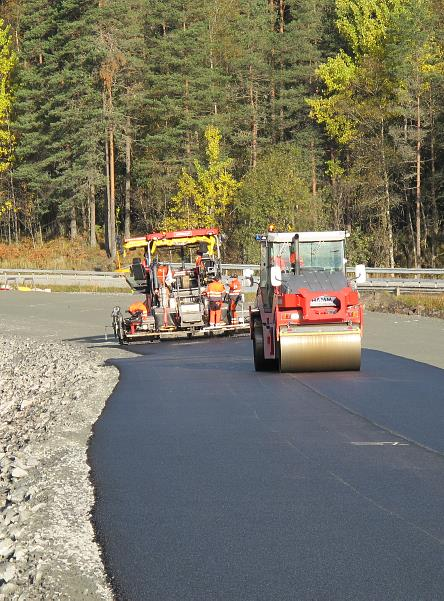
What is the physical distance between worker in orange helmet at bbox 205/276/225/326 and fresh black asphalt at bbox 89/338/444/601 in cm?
1020

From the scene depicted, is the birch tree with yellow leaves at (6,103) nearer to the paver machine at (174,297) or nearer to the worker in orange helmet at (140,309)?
the paver machine at (174,297)

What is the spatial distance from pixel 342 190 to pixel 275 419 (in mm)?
47089

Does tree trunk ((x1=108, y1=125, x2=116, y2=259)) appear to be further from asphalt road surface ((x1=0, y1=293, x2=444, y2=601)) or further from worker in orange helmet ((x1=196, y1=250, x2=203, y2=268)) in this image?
asphalt road surface ((x1=0, y1=293, x2=444, y2=601))

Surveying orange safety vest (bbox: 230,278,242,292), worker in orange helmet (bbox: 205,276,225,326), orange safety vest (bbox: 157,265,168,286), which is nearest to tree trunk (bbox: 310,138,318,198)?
orange safety vest (bbox: 230,278,242,292)

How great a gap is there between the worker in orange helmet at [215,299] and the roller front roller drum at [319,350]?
9169 millimetres

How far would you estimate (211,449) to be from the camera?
1058cm

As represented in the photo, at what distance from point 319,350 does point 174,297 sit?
10269mm

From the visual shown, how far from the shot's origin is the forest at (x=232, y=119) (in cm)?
5575

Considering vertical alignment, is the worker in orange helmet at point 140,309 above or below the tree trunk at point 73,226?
below

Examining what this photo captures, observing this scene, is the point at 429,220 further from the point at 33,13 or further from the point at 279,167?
the point at 33,13

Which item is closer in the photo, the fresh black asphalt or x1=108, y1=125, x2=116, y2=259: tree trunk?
the fresh black asphalt

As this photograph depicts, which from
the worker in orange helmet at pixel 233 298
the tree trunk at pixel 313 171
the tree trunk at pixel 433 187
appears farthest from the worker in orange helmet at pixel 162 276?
the tree trunk at pixel 313 171

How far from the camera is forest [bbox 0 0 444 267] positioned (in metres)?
55.8

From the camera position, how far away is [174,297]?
26.4 m
